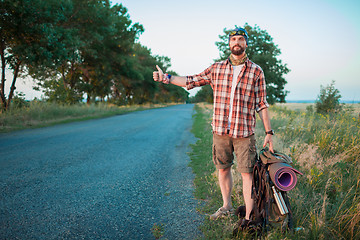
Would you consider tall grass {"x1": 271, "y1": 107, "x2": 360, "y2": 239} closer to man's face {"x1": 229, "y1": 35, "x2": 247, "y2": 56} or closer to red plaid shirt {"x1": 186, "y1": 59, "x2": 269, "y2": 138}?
red plaid shirt {"x1": 186, "y1": 59, "x2": 269, "y2": 138}

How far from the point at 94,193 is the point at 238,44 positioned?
316 cm

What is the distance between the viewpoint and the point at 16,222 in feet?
9.48

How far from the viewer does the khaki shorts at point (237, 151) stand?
2.54 m

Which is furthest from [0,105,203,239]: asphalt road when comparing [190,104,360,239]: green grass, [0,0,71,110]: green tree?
[0,0,71,110]: green tree

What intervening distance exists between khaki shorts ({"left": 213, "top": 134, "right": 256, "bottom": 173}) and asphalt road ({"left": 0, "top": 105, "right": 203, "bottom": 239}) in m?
0.89

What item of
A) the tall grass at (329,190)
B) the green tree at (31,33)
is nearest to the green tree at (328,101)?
the tall grass at (329,190)

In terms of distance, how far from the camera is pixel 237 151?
8.55ft

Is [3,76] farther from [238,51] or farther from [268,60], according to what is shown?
[268,60]

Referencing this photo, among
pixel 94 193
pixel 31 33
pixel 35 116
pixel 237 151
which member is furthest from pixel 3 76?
pixel 237 151

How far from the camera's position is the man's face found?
251 cm

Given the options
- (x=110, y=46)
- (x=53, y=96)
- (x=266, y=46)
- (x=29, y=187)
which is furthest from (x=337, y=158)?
(x=266, y=46)

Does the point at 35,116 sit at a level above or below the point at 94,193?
above

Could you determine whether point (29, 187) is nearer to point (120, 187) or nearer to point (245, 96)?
point (120, 187)

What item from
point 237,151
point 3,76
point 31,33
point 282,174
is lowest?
point 282,174
